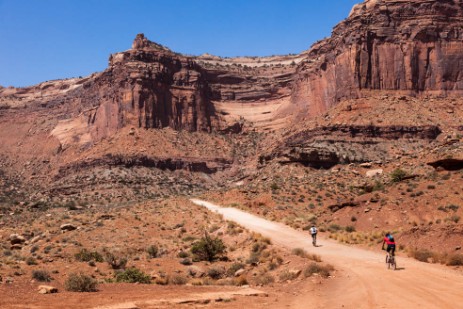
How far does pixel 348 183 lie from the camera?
4541 cm

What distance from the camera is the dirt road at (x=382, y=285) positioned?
12609 mm

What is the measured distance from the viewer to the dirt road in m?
12.6

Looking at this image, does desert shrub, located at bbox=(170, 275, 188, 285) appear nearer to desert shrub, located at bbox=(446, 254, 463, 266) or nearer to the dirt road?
the dirt road

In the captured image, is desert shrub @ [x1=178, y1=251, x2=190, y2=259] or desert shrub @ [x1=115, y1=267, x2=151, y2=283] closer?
desert shrub @ [x1=115, y1=267, x2=151, y2=283]

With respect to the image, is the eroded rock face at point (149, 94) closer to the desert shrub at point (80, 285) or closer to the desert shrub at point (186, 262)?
the desert shrub at point (186, 262)

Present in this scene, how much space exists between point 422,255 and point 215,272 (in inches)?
345

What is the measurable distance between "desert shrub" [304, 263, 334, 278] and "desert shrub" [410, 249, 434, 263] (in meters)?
4.58

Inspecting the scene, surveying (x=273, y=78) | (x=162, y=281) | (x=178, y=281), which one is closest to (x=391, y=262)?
(x=178, y=281)

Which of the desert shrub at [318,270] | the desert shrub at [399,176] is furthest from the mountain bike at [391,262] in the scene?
the desert shrub at [399,176]

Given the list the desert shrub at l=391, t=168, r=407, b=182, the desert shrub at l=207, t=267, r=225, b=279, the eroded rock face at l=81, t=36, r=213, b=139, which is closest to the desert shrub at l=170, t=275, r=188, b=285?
the desert shrub at l=207, t=267, r=225, b=279

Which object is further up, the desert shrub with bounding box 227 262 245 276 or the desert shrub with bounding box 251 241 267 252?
the desert shrub with bounding box 251 241 267 252

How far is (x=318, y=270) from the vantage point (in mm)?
17516

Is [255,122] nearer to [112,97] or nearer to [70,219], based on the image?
[112,97]

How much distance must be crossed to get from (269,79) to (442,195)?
86.5m
